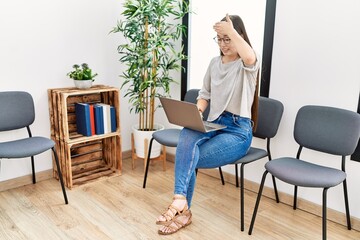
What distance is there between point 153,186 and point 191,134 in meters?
0.91

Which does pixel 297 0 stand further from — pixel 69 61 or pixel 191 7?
pixel 69 61

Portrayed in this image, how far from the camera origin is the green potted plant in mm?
2787

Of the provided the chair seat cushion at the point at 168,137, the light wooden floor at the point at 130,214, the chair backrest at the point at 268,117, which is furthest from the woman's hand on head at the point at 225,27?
the light wooden floor at the point at 130,214

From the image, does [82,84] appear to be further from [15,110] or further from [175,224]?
[175,224]

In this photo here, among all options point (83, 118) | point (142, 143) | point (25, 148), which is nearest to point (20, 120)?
point (25, 148)

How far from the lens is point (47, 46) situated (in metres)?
2.75

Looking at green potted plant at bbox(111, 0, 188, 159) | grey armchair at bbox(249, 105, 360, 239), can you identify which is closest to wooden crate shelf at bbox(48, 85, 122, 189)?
green potted plant at bbox(111, 0, 188, 159)

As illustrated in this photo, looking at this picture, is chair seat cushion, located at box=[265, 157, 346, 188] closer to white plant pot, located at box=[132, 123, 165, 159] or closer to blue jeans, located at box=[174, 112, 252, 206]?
blue jeans, located at box=[174, 112, 252, 206]

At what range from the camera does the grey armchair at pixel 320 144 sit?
189cm

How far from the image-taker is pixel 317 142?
220 centimetres

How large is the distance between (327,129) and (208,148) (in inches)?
30.9

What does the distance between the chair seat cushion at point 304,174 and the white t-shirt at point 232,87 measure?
1.23 ft

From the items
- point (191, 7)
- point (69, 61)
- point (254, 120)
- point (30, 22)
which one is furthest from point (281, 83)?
point (30, 22)

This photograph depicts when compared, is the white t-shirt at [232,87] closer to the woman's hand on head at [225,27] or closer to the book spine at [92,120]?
Result: the woman's hand on head at [225,27]
